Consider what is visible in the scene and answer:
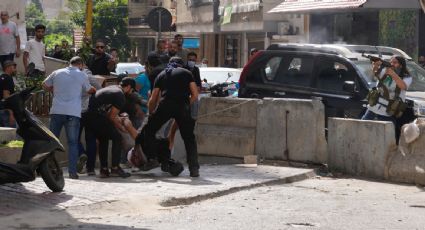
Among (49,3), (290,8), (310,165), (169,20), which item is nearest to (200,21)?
(290,8)

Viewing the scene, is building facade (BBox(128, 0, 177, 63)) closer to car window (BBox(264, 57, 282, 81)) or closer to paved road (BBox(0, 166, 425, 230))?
car window (BBox(264, 57, 282, 81))

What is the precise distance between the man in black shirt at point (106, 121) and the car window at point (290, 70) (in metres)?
3.98

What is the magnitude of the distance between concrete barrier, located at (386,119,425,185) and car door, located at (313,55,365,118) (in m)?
1.99

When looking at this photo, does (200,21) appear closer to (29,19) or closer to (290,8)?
(290,8)

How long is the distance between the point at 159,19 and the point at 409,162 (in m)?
8.35

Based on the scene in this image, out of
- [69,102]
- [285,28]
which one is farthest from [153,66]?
[285,28]

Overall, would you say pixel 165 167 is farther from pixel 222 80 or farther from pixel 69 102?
pixel 222 80

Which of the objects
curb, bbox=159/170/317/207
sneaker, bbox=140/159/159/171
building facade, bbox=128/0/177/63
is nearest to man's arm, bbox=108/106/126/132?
sneaker, bbox=140/159/159/171

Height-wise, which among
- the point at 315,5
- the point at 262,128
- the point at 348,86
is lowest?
the point at 262,128

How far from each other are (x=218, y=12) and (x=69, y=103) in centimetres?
3547

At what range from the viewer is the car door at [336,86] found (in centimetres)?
1445

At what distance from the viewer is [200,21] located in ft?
161

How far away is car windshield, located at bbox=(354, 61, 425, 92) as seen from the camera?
14542mm

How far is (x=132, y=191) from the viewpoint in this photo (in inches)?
424
